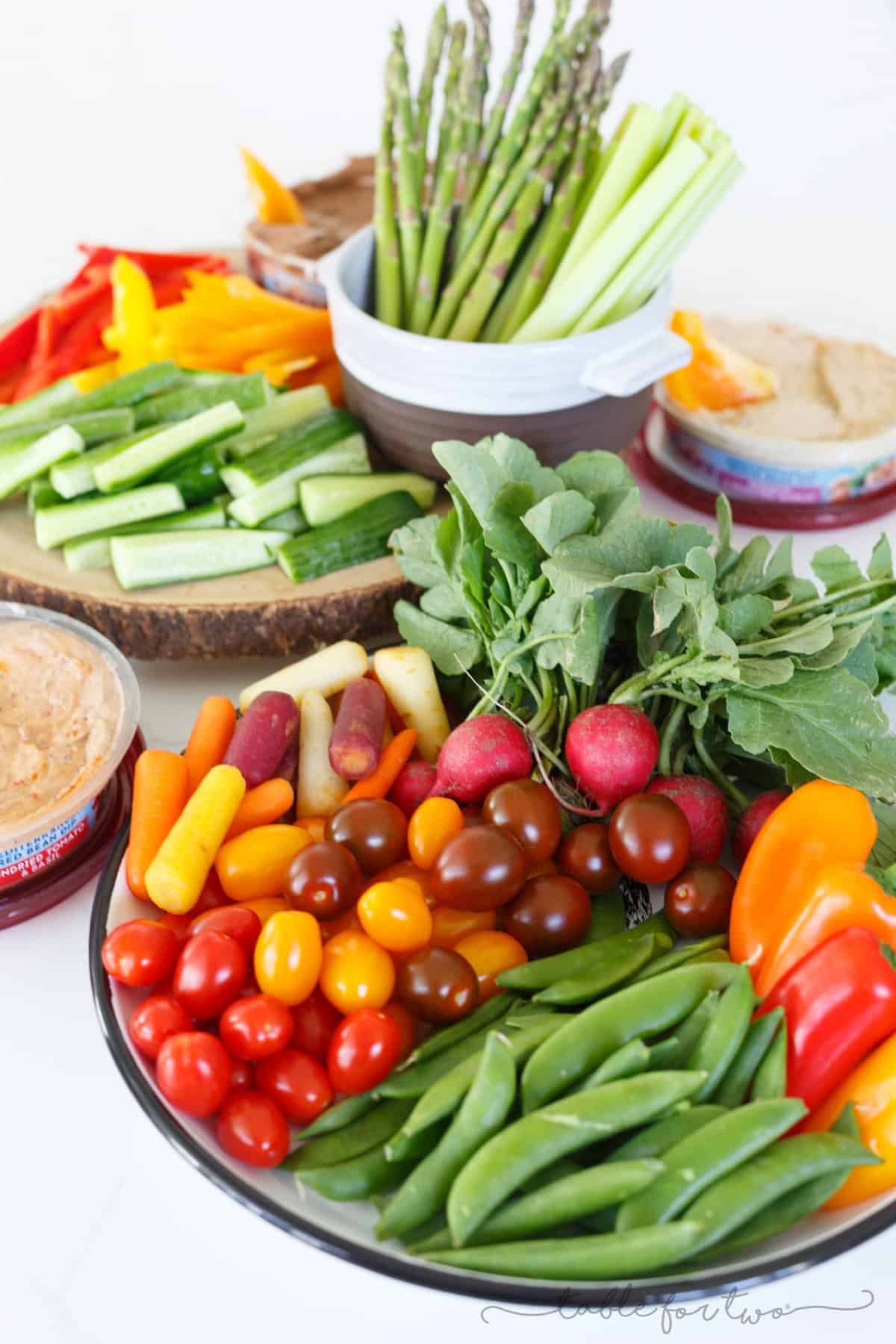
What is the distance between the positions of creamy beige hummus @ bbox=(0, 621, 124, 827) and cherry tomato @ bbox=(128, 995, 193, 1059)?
38cm

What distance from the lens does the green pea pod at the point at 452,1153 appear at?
1208mm

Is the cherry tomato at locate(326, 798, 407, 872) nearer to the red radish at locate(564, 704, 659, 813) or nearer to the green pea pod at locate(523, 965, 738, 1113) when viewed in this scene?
the red radish at locate(564, 704, 659, 813)

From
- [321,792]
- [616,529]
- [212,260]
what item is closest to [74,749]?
[321,792]

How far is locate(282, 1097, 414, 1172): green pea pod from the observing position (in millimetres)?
1288

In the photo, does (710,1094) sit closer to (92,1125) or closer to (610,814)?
(610,814)

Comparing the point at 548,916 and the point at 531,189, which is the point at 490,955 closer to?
the point at 548,916

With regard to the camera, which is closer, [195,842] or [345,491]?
[195,842]

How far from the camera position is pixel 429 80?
2.37 metres

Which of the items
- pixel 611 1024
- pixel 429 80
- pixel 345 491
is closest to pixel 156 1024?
pixel 611 1024

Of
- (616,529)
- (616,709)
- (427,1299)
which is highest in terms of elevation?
(616,529)

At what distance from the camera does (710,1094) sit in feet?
4.17

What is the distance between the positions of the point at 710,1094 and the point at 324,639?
1136 mm

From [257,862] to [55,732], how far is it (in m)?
0.40

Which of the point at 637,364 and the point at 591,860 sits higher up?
the point at 637,364
